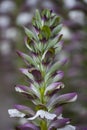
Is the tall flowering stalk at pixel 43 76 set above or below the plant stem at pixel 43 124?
above

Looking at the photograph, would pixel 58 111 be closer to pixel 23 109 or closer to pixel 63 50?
pixel 23 109

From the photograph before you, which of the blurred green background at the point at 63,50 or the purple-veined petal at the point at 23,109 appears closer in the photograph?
the purple-veined petal at the point at 23,109

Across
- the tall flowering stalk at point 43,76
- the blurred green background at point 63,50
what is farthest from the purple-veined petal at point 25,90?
the blurred green background at point 63,50

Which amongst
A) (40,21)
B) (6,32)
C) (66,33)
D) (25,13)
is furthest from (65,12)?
(40,21)

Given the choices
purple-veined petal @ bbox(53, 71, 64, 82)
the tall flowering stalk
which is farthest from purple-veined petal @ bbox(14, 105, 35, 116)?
purple-veined petal @ bbox(53, 71, 64, 82)

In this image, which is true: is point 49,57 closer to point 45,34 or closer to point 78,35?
point 45,34

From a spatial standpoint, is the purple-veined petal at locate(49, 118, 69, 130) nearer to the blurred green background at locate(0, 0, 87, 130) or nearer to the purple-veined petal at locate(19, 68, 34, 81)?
the purple-veined petal at locate(19, 68, 34, 81)

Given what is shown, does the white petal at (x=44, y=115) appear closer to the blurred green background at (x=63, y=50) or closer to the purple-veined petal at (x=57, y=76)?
the purple-veined petal at (x=57, y=76)
